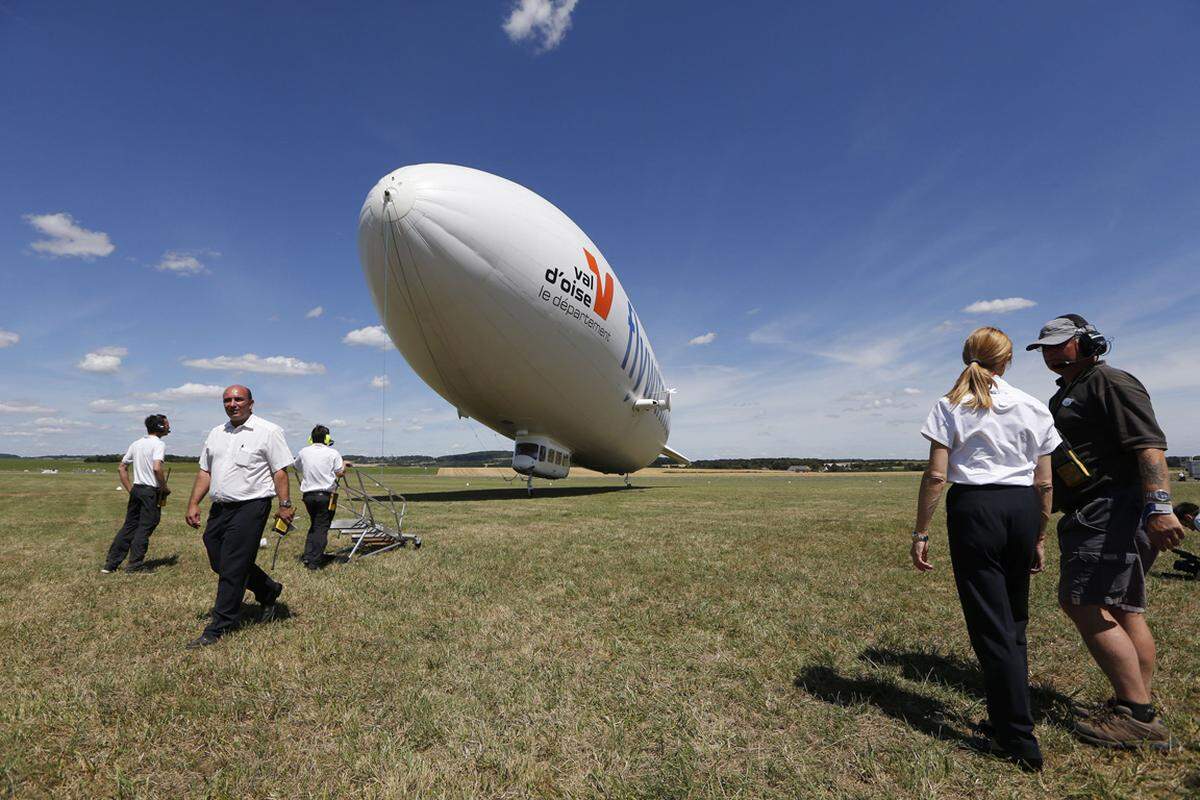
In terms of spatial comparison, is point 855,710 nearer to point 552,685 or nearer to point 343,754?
point 552,685

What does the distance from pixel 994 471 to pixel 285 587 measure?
Result: 700 cm

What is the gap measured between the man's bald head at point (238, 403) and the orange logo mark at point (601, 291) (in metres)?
12.7

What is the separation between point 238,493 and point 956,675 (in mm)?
5945

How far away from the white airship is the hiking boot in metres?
13.8

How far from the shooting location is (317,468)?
7.80m

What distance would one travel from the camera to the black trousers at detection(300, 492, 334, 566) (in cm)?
747

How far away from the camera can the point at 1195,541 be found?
32.9ft

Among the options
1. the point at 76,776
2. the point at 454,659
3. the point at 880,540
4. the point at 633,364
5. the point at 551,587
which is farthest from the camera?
the point at 633,364

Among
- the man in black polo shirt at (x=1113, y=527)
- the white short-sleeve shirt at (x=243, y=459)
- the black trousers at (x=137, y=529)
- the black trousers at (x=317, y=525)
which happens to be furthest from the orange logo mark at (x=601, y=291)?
the man in black polo shirt at (x=1113, y=527)

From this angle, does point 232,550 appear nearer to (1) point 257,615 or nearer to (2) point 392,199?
(1) point 257,615

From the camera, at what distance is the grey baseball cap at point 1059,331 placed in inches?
130

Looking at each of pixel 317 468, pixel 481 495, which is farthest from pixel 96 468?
pixel 317 468

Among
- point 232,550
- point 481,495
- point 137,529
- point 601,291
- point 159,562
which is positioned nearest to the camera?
point 232,550

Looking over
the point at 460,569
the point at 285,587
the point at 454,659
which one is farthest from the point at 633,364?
the point at 454,659
